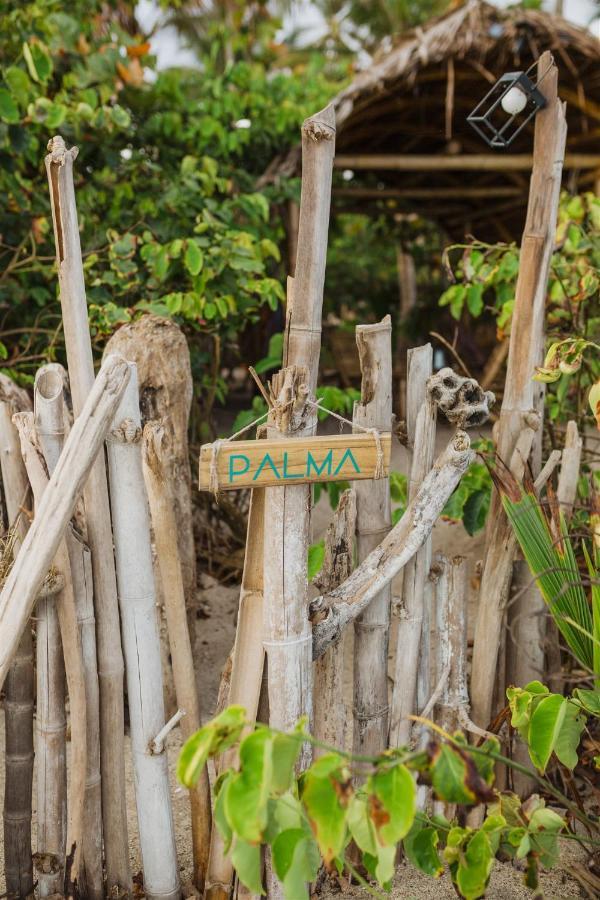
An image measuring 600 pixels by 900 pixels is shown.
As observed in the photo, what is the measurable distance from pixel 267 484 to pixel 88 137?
2.75 meters

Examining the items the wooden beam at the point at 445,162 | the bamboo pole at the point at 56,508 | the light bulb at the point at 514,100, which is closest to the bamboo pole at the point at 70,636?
the bamboo pole at the point at 56,508

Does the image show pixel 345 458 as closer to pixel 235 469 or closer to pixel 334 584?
pixel 235 469

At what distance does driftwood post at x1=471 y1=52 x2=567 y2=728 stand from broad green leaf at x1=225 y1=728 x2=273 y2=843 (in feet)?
3.42

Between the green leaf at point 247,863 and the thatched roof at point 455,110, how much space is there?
3.21 metres

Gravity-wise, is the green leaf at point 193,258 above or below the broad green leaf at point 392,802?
above

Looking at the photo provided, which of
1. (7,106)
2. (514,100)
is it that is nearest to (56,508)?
(514,100)

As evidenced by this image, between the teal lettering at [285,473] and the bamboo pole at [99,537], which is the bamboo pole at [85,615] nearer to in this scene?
the bamboo pole at [99,537]

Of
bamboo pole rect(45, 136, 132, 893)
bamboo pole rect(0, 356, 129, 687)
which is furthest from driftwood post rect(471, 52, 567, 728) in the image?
bamboo pole rect(0, 356, 129, 687)

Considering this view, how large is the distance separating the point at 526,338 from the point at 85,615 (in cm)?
111

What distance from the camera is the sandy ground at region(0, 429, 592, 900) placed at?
1.74 meters

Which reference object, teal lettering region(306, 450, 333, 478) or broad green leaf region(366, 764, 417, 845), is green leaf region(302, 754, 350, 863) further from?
teal lettering region(306, 450, 333, 478)

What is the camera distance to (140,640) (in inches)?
61.5

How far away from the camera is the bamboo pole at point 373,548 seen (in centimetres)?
161

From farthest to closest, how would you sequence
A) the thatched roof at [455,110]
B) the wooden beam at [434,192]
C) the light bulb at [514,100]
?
the wooden beam at [434,192], the thatched roof at [455,110], the light bulb at [514,100]
